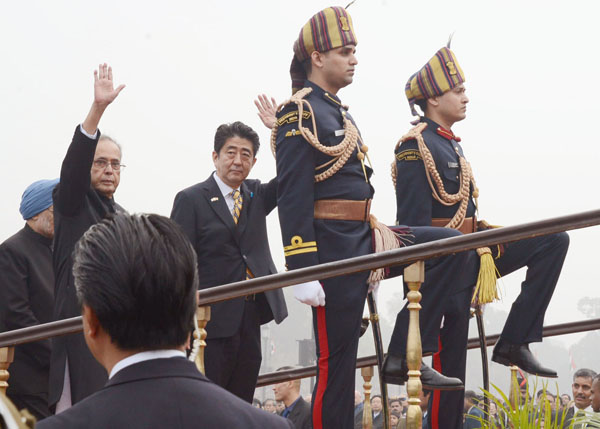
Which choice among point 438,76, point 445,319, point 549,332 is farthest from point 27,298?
point 549,332

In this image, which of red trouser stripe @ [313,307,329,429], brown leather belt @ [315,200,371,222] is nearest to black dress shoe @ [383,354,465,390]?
red trouser stripe @ [313,307,329,429]

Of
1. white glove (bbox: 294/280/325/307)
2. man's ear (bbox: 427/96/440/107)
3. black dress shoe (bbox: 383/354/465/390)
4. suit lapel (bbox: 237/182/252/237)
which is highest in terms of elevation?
man's ear (bbox: 427/96/440/107)

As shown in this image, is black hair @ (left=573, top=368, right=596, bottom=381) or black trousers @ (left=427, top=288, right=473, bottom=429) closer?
black trousers @ (left=427, top=288, right=473, bottom=429)

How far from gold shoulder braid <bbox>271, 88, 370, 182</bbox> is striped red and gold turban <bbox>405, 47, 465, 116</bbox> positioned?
822 mm

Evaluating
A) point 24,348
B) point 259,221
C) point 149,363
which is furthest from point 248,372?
point 149,363

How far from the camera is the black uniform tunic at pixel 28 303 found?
483 cm

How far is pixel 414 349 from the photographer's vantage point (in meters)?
4.17

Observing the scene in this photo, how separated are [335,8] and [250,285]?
156 centimetres

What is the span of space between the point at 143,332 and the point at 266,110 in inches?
154

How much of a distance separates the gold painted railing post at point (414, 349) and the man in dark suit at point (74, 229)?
1401 millimetres

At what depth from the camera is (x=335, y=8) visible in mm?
5023

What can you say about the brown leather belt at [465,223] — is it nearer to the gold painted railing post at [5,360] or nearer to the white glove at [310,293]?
the white glove at [310,293]

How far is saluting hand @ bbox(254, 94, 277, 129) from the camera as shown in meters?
5.44

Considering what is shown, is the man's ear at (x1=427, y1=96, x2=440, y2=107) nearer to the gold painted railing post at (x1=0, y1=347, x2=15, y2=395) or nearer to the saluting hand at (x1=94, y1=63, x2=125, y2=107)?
the saluting hand at (x1=94, y1=63, x2=125, y2=107)
